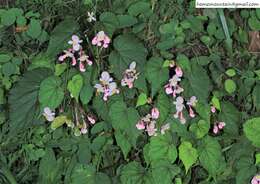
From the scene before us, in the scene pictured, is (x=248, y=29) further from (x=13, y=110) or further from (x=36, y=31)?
(x=13, y=110)

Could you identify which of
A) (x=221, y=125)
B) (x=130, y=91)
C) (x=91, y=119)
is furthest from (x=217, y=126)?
(x=91, y=119)

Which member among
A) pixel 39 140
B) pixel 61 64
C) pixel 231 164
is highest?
pixel 61 64

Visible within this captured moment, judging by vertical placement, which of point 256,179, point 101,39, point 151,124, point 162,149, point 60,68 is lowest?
point 256,179

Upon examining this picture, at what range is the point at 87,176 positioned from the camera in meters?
2.10

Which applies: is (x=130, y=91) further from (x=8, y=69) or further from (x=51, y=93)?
(x=8, y=69)

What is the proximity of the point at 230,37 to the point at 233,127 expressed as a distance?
36 centimetres

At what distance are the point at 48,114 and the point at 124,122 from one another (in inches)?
11.4

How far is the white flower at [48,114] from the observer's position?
203 cm

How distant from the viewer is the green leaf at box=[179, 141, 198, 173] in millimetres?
2051

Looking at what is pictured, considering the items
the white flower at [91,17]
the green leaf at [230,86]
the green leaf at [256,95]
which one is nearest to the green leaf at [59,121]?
the white flower at [91,17]

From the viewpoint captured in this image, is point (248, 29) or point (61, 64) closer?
point (61, 64)

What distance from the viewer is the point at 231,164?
2.17 metres

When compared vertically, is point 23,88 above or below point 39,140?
above

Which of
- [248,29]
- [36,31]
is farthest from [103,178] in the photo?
[248,29]
